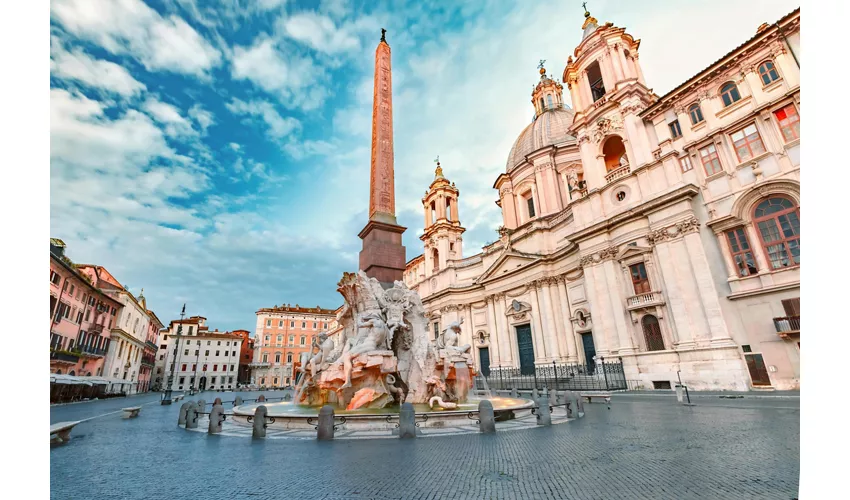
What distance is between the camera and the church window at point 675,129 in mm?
21062

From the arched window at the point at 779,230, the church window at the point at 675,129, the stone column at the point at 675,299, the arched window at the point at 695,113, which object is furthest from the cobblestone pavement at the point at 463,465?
the church window at the point at 675,129

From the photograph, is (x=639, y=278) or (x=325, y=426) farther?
(x=639, y=278)

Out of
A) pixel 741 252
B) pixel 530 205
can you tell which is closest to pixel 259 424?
pixel 741 252

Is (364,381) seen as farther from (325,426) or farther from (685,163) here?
(685,163)

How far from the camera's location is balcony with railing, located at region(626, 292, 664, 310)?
19703mm

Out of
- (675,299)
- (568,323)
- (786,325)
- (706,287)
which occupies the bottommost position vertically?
(786,325)

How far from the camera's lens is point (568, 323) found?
2717 centimetres

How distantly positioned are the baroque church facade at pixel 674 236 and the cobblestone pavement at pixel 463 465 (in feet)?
38.7

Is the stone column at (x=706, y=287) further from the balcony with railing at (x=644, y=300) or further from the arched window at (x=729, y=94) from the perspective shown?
the arched window at (x=729, y=94)

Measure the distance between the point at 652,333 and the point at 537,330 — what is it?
32.5ft

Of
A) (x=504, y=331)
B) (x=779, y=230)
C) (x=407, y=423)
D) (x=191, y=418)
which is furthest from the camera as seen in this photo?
(x=504, y=331)
